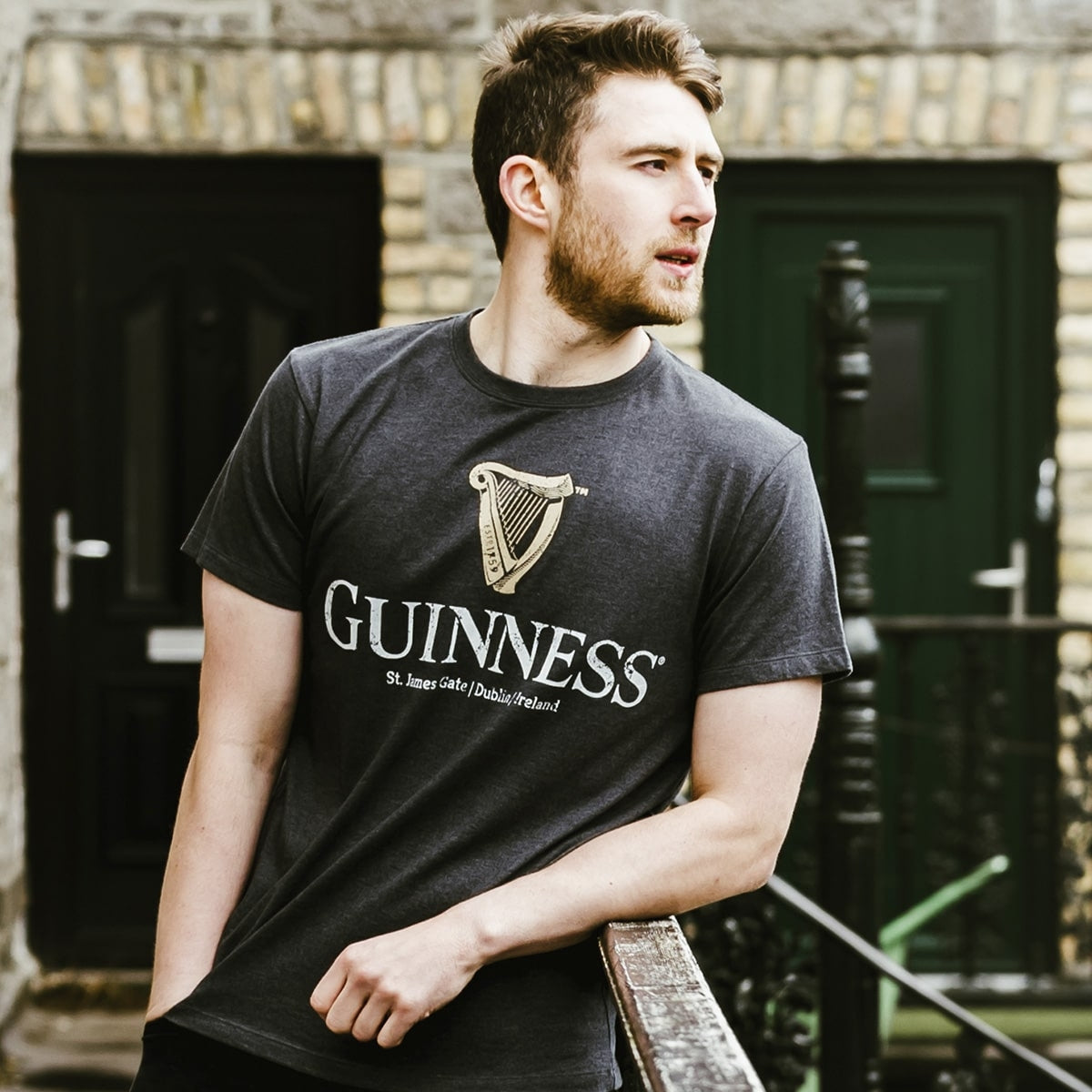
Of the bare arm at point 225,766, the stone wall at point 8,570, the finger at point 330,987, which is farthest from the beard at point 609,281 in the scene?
the stone wall at point 8,570

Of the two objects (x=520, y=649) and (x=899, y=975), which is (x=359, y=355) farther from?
(x=899, y=975)

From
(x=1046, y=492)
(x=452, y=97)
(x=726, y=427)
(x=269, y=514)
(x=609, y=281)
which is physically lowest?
(x=1046, y=492)

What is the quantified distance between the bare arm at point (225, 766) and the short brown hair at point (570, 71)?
0.58 m

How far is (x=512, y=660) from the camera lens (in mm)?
1651

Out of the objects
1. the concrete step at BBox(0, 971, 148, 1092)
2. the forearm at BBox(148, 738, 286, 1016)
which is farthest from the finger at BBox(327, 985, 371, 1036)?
the concrete step at BBox(0, 971, 148, 1092)

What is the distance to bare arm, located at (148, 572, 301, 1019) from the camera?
1753mm

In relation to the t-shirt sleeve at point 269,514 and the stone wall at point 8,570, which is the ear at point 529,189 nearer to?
the t-shirt sleeve at point 269,514

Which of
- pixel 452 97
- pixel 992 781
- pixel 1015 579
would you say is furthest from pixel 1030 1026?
pixel 452 97

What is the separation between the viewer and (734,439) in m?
1.69

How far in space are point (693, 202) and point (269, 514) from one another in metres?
0.56

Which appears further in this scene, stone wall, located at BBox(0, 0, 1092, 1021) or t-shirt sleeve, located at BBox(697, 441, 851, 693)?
stone wall, located at BBox(0, 0, 1092, 1021)

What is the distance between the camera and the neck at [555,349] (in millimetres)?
1755

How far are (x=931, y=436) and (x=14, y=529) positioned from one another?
2910 mm

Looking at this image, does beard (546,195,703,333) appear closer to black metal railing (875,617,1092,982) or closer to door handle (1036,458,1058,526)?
black metal railing (875,617,1092,982)
